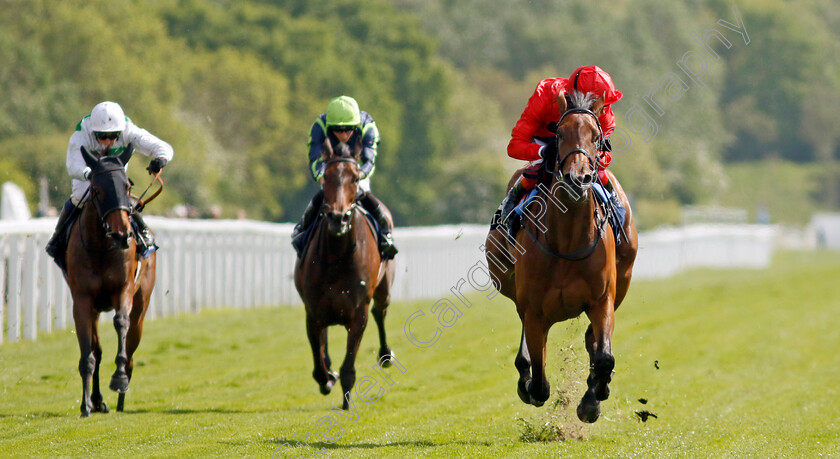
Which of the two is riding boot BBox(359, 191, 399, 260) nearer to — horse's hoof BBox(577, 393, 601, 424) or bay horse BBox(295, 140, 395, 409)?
bay horse BBox(295, 140, 395, 409)

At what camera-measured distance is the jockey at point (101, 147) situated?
27.6 ft

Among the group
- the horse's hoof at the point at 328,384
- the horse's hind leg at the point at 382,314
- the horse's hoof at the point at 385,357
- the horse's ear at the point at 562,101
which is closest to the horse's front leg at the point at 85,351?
the horse's hoof at the point at 328,384

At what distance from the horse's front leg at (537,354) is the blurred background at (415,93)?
7.87 ft

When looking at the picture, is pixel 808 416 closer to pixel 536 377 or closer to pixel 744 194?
pixel 536 377

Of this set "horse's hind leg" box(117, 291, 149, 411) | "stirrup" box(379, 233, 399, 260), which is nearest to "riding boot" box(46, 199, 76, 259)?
"horse's hind leg" box(117, 291, 149, 411)

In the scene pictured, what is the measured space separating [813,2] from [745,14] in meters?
25.5

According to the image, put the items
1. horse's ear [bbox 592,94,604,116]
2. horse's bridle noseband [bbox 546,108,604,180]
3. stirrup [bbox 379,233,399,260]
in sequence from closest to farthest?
horse's bridle noseband [bbox 546,108,604,180] → horse's ear [bbox 592,94,604,116] → stirrup [bbox 379,233,399,260]

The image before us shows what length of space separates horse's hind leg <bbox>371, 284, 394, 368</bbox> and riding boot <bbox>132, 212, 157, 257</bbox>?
2.14 metres

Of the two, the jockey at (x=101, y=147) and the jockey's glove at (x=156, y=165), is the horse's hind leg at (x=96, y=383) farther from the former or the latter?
the jockey's glove at (x=156, y=165)

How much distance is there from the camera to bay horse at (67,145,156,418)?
26.5ft

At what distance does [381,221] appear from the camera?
30.5 ft

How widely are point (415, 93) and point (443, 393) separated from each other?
1702 inches

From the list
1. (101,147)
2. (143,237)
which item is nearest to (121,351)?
(143,237)

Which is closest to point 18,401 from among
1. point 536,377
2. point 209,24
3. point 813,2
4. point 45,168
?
point 536,377
